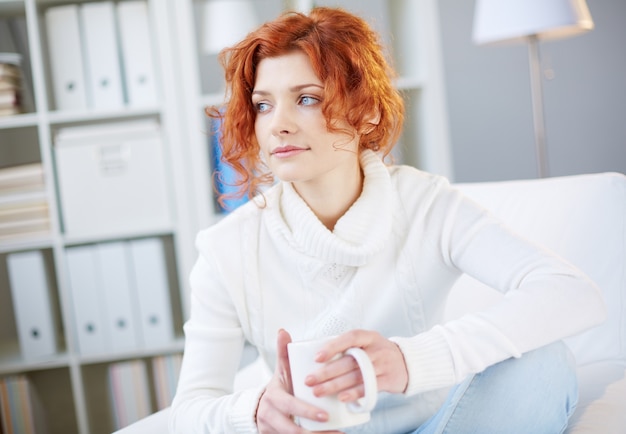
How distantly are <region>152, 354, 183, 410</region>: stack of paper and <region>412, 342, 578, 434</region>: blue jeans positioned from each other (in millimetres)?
1465

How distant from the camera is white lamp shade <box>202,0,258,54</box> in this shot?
2.25 metres

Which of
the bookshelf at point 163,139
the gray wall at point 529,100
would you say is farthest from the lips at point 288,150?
the gray wall at point 529,100

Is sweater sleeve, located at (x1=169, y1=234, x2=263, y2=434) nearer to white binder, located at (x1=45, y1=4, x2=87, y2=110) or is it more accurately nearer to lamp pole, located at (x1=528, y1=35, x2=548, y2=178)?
white binder, located at (x1=45, y1=4, x2=87, y2=110)

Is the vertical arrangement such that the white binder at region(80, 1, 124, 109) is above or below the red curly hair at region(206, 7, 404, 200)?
above

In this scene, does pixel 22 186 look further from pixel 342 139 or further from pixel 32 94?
pixel 342 139

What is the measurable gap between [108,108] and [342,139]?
4.18 feet

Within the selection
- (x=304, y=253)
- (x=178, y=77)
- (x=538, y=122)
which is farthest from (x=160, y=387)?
(x=538, y=122)

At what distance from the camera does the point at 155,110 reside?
230 centimetres

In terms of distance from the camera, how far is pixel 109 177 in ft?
7.50

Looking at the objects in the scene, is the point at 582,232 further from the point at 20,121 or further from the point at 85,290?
the point at 20,121

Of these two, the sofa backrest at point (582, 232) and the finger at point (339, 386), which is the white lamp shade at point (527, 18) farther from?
the finger at point (339, 386)

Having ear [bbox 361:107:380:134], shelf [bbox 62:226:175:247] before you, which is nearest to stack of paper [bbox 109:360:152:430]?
shelf [bbox 62:226:175:247]

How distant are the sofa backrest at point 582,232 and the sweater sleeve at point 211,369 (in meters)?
0.48

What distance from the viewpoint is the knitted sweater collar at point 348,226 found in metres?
1.22
